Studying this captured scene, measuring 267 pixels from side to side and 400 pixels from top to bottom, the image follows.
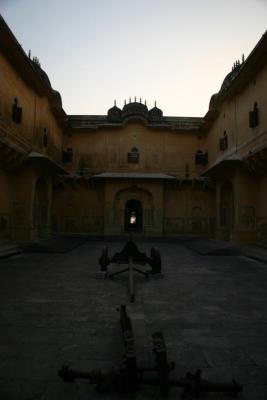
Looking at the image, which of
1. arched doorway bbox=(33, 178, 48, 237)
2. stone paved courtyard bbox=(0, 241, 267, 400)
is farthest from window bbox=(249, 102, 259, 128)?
arched doorway bbox=(33, 178, 48, 237)

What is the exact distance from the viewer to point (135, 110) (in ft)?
65.4

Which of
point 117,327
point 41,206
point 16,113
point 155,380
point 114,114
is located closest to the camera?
point 155,380

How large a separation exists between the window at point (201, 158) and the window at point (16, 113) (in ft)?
39.3

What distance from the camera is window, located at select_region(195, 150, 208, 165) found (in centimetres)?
1975

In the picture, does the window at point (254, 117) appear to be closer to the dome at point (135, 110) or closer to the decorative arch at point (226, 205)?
the decorative arch at point (226, 205)

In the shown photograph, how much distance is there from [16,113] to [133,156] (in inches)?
353

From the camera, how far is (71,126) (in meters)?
19.9

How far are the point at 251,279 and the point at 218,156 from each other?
463 inches

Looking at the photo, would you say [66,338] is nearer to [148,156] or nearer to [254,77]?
[254,77]

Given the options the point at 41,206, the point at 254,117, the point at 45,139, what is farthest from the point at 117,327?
the point at 45,139

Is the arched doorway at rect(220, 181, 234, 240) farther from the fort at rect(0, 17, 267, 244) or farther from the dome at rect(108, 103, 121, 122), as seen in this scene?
the dome at rect(108, 103, 121, 122)

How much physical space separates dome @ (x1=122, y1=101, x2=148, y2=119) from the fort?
7cm

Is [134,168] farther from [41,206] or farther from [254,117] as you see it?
[254,117]

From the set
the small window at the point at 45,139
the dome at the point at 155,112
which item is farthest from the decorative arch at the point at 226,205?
the small window at the point at 45,139
